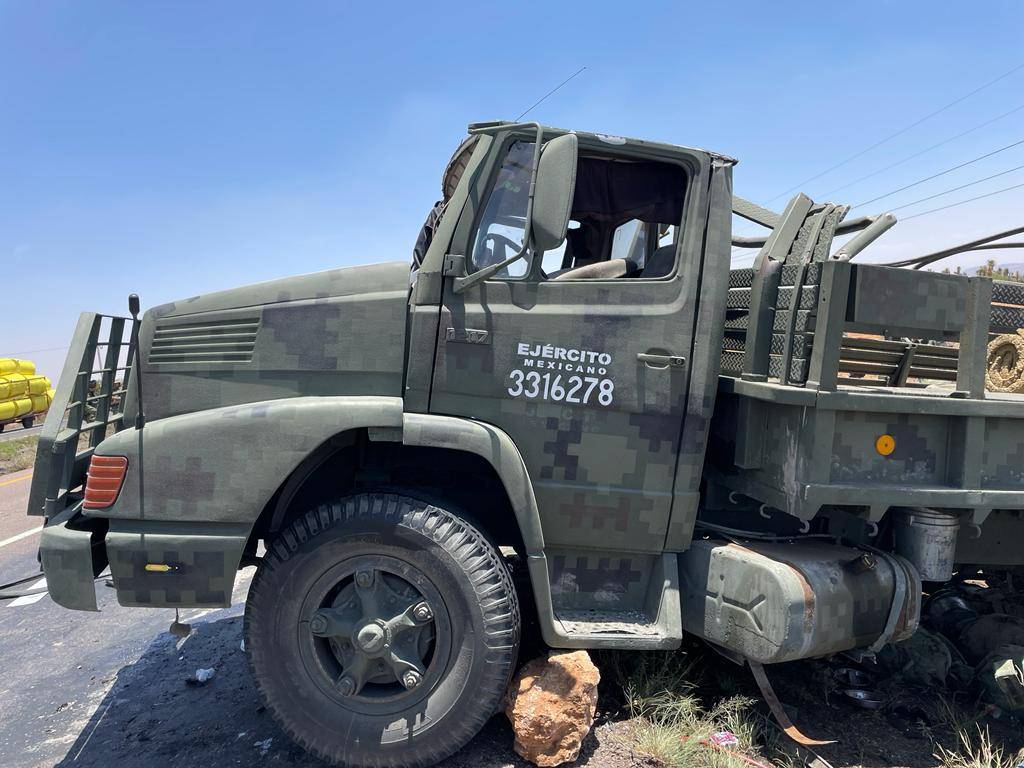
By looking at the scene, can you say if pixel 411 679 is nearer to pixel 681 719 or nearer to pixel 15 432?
pixel 681 719

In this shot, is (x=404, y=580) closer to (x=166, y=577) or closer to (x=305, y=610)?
(x=305, y=610)

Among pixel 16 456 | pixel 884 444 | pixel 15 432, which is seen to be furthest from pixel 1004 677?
pixel 15 432

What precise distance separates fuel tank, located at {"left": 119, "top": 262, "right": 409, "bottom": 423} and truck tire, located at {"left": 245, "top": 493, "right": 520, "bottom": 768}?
56 centimetres

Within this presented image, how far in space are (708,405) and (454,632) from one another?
147 centimetres

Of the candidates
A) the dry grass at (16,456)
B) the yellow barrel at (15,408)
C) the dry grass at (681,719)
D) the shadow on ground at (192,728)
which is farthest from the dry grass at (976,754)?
the yellow barrel at (15,408)

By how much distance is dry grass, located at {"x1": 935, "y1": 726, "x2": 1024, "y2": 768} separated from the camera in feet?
9.29

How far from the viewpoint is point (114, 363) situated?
3.42m

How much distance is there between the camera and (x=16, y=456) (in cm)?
1271

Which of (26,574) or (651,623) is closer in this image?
(651,623)

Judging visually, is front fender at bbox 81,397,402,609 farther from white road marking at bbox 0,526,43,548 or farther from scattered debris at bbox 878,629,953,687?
white road marking at bbox 0,526,43,548

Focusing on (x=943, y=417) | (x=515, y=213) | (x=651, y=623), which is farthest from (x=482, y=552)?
(x=943, y=417)

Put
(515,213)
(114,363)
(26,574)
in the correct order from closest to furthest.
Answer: (515,213)
(114,363)
(26,574)

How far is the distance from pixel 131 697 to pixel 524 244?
297 cm

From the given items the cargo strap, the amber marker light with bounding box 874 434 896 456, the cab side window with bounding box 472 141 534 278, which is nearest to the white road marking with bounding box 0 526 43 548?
the cab side window with bounding box 472 141 534 278
